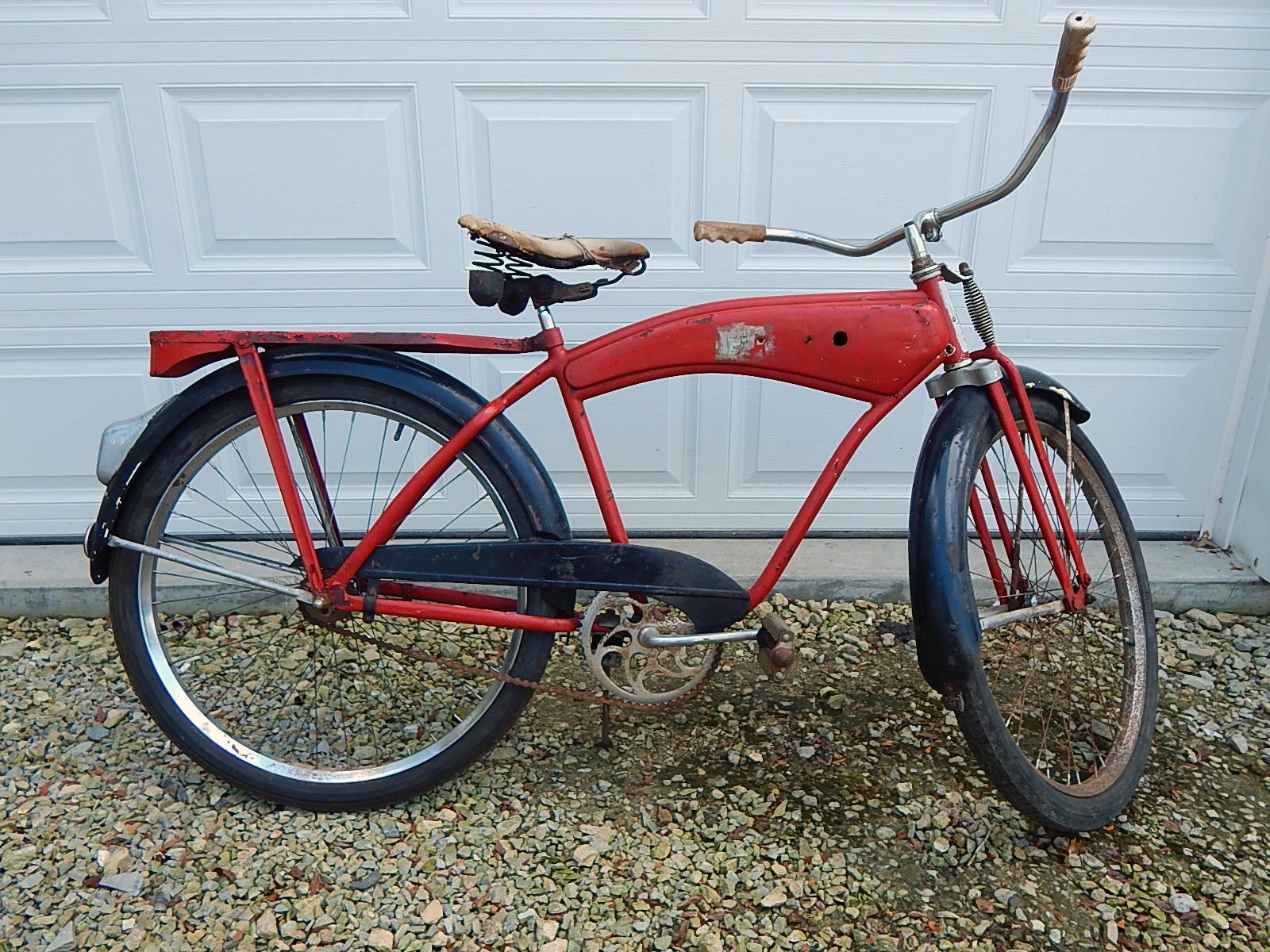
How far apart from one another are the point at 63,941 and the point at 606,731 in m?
1.06

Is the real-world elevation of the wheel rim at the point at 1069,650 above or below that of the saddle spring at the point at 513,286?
below

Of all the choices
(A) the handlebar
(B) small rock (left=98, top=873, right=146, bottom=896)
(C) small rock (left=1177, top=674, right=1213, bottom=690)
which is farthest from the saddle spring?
(C) small rock (left=1177, top=674, right=1213, bottom=690)

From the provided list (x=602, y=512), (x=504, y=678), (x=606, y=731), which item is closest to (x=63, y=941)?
(x=504, y=678)

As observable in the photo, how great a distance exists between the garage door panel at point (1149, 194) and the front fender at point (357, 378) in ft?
5.15

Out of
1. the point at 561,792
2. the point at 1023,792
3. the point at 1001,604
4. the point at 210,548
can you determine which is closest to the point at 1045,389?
the point at 1001,604

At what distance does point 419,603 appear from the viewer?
175 cm

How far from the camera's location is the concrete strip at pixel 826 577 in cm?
250

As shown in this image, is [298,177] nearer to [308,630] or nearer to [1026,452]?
[308,630]

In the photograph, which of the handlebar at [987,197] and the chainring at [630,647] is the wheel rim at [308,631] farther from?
the handlebar at [987,197]

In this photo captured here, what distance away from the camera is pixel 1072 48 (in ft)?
4.32

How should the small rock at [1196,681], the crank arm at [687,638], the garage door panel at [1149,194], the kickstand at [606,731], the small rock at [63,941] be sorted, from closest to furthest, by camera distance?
the small rock at [63,941] < the crank arm at [687,638] < the kickstand at [606,731] < the small rock at [1196,681] < the garage door panel at [1149,194]

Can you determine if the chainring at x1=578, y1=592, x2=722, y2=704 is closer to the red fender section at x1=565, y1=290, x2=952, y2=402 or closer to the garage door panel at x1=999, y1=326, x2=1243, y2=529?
the red fender section at x1=565, y1=290, x2=952, y2=402

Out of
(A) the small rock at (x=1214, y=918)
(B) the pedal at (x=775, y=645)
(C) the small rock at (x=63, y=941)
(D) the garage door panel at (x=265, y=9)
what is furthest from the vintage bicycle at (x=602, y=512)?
(D) the garage door panel at (x=265, y=9)

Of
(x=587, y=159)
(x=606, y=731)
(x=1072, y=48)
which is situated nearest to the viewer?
(x=1072, y=48)
